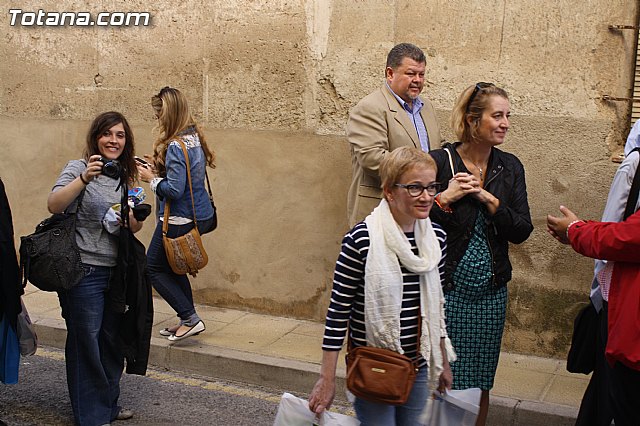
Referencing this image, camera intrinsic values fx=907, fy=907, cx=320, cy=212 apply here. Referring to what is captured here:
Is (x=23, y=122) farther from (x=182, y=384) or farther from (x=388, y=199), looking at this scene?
(x=388, y=199)

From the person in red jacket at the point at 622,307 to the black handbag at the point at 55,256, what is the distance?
2.63 m

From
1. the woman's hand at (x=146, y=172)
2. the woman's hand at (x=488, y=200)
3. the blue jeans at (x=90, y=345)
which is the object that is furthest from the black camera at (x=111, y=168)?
the woman's hand at (x=488, y=200)

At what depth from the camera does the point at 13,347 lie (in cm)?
508

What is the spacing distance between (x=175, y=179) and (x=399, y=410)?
286 centimetres

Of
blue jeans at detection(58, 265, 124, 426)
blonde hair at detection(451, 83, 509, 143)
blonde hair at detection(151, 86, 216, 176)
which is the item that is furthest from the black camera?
blonde hair at detection(451, 83, 509, 143)

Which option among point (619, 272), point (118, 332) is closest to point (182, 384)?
point (118, 332)

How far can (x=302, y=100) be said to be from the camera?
23.0 feet

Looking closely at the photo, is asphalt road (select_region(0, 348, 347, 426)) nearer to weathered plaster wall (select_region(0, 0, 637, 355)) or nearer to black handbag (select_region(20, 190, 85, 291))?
black handbag (select_region(20, 190, 85, 291))

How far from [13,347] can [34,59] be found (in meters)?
3.76

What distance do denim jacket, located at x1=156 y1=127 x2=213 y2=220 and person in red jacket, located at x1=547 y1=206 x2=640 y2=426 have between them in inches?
112

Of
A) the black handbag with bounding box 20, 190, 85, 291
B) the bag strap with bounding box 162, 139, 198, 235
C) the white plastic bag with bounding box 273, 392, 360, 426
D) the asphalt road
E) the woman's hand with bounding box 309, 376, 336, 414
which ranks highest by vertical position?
the bag strap with bounding box 162, 139, 198, 235

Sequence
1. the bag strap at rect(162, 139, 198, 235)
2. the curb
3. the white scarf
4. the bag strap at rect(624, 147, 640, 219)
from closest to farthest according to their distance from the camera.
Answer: the white scarf
the bag strap at rect(624, 147, 640, 219)
the curb
the bag strap at rect(162, 139, 198, 235)

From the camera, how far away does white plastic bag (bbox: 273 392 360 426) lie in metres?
3.52

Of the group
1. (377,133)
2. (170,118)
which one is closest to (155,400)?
(170,118)
